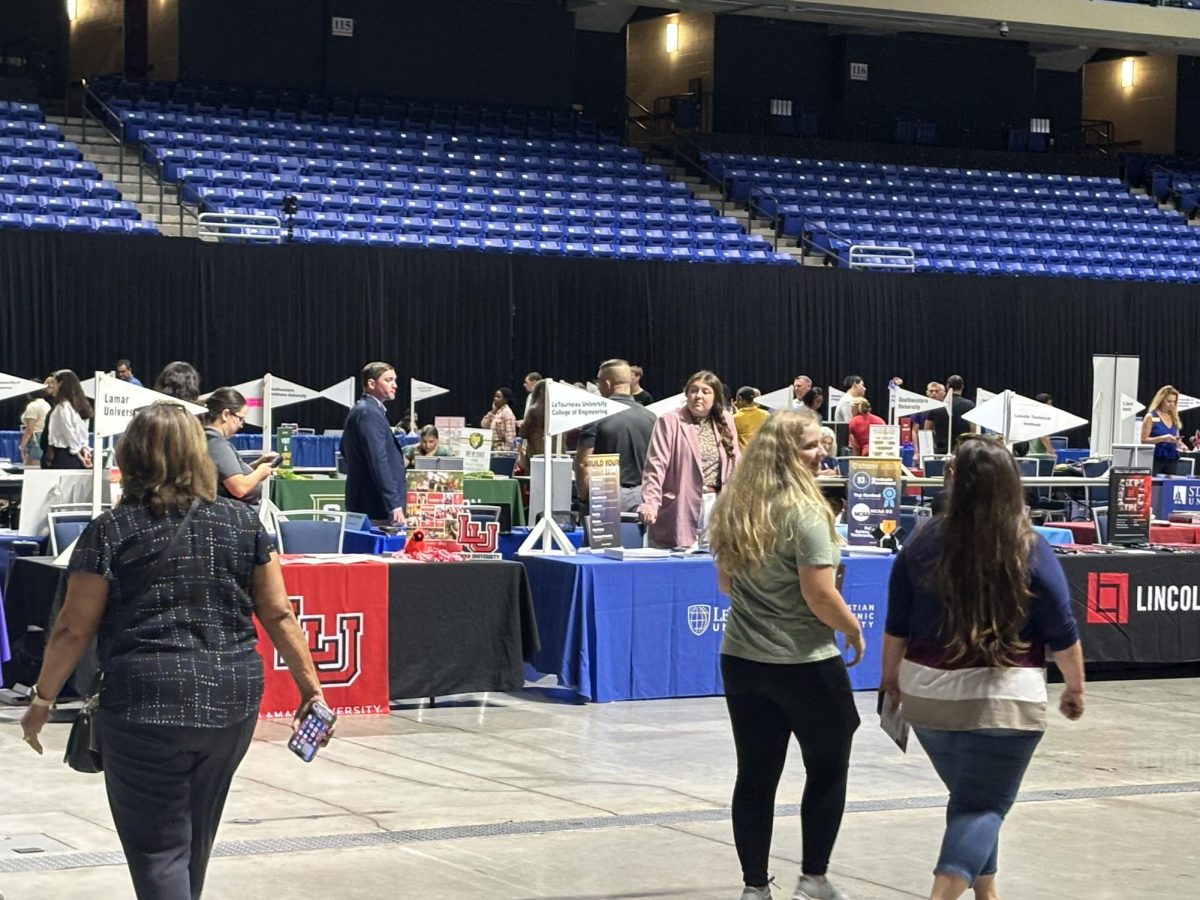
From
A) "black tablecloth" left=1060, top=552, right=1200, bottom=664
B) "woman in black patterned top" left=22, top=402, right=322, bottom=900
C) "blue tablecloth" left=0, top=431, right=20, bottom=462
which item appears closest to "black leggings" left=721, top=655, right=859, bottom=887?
"woman in black patterned top" left=22, top=402, right=322, bottom=900

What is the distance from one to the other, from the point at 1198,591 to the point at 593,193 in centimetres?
1722

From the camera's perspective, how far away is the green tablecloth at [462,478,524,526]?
51.6 ft

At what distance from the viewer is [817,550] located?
5.35 m

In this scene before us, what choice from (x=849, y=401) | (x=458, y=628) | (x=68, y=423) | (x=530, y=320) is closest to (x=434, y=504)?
(x=458, y=628)

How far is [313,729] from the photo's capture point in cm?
463

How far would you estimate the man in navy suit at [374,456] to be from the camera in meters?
10.4

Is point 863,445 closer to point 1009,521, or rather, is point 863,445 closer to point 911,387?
point 911,387

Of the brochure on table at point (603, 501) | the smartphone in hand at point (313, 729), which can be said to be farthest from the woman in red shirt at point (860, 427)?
the smartphone in hand at point (313, 729)

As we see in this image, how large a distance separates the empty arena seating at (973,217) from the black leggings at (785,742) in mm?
22397

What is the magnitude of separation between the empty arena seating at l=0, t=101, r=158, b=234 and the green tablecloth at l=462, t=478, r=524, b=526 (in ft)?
24.6

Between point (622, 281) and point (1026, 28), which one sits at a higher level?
point (1026, 28)

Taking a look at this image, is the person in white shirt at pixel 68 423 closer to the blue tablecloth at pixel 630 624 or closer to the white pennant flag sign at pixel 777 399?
the blue tablecloth at pixel 630 624

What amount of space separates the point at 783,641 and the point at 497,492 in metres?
10.6

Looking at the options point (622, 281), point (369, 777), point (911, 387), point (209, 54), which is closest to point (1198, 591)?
point (369, 777)
